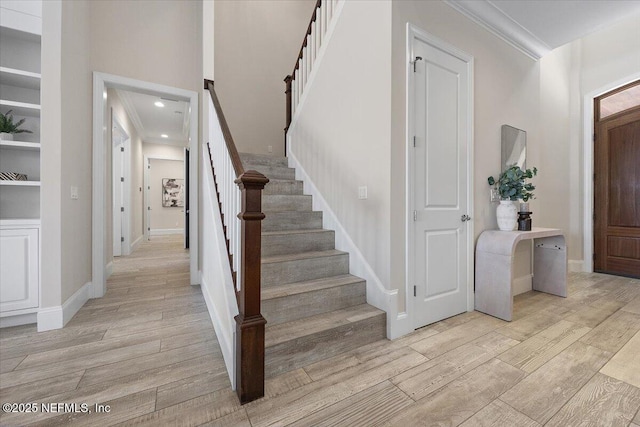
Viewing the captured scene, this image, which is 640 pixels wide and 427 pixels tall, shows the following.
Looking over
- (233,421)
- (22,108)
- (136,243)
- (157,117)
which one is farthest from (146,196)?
(233,421)

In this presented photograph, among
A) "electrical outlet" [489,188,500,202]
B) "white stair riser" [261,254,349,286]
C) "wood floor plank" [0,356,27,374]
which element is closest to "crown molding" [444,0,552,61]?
"electrical outlet" [489,188,500,202]

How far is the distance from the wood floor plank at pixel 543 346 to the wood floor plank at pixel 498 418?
47 centimetres

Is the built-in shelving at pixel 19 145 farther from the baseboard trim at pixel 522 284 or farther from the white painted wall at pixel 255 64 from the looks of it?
the baseboard trim at pixel 522 284

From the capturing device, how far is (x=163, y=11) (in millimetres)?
3449

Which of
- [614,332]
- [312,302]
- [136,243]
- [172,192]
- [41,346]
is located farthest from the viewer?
[172,192]

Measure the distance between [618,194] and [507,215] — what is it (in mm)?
2675

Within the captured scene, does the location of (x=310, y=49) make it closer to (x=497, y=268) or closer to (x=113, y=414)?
(x=497, y=268)

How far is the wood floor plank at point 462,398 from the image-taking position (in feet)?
4.35

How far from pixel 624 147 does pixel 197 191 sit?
5.85 meters

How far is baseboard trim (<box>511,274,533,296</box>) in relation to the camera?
3176mm

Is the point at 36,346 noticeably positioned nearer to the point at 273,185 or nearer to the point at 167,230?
the point at 273,185

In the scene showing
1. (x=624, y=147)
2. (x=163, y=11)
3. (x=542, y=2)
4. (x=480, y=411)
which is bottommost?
(x=480, y=411)

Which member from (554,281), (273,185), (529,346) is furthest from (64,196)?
(554,281)

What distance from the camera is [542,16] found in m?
2.64
